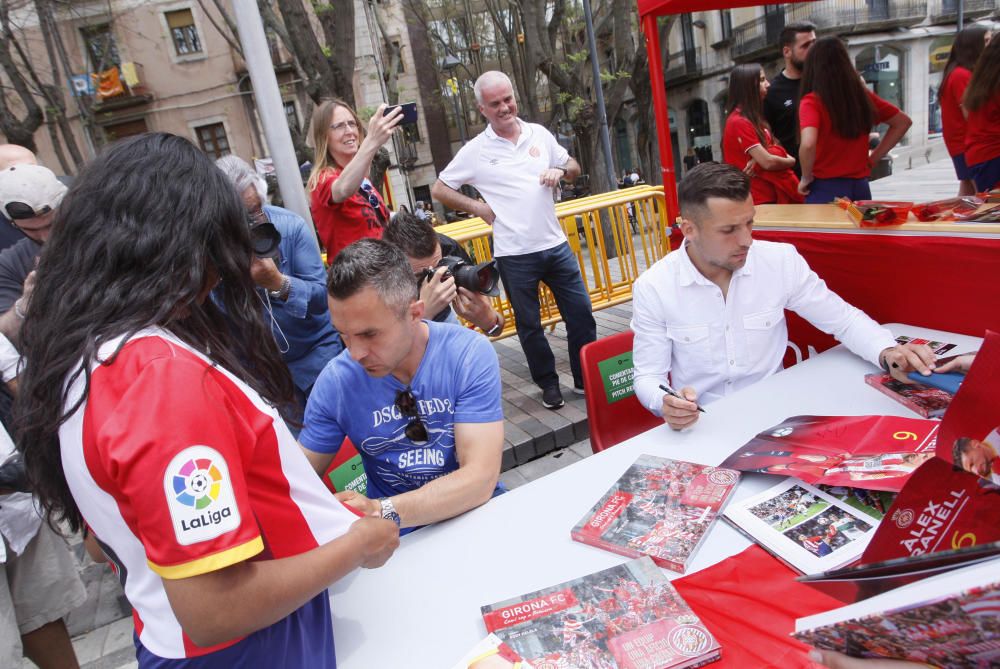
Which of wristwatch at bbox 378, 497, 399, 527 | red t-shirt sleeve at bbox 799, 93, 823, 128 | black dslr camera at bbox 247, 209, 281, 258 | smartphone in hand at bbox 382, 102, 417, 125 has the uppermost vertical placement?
smartphone in hand at bbox 382, 102, 417, 125

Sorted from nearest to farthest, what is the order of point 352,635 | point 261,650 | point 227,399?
point 227,399 → point 261,650 → point 352,635

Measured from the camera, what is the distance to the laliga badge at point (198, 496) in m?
0.79

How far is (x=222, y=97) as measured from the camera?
22.2 meters

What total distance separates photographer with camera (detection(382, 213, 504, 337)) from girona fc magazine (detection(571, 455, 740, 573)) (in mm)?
950

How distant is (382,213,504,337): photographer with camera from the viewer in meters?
2.19

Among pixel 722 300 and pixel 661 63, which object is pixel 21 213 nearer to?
pixel 722 300

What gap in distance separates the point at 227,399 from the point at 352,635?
2.02 ft

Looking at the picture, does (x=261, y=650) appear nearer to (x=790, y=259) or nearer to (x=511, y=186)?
Result: (x=790, y=259)

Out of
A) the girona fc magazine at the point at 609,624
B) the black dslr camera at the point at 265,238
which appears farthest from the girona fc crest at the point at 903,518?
the black dslr camera at the point at 265,238

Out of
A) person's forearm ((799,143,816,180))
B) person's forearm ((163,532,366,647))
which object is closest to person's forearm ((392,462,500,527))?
person's forearm ((163,532,366,647))

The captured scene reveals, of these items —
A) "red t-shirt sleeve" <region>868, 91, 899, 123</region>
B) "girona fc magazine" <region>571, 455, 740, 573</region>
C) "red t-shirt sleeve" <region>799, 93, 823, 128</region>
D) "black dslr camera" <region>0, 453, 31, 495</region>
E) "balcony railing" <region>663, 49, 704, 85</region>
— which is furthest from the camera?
"balcony railing" <region>663, 49, 704, 85</region>

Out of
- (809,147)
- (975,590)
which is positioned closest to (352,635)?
(975,590)

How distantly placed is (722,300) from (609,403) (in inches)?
22.9

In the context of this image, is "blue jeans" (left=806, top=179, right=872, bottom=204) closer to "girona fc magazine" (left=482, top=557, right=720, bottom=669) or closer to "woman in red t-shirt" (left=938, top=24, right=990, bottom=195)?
"woman in red t-shirt" (left=938, top=24, right=990, bottom=195)
